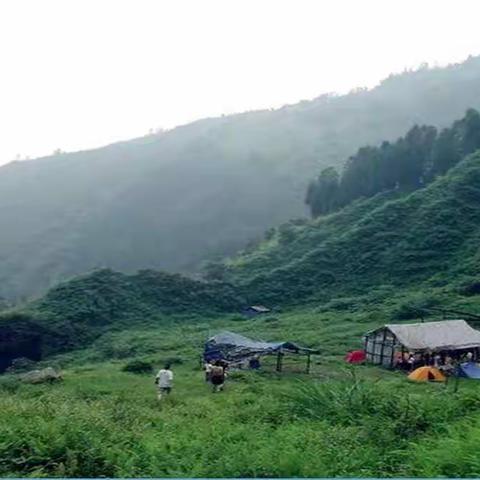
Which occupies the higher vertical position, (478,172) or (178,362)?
(478,172)

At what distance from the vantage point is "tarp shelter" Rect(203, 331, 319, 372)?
38.3 metres

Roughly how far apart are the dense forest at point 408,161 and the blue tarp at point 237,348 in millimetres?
67664

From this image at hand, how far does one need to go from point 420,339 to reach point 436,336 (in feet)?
3.76

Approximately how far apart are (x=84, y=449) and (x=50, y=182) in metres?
186

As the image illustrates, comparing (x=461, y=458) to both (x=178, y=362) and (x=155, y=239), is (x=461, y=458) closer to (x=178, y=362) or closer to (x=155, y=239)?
(x=178, y=362)

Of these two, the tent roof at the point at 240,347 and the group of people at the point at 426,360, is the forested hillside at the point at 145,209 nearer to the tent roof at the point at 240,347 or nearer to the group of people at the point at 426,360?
the tent roof at the point at 240,347

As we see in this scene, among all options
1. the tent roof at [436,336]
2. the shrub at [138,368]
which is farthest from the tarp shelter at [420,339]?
the shrub at [138,368]

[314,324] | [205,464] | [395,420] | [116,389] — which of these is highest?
[205,464]

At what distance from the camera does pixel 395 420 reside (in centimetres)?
1425

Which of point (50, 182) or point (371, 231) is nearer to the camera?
point (371, 231)

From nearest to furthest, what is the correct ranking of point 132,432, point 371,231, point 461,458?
point 461,458
point 132,432
point 371,231

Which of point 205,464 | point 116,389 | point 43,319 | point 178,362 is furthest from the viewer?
point 43,319

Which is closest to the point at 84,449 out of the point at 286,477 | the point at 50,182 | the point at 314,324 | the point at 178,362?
the point at 286,477

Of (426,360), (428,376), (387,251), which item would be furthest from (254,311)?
(428,376)
